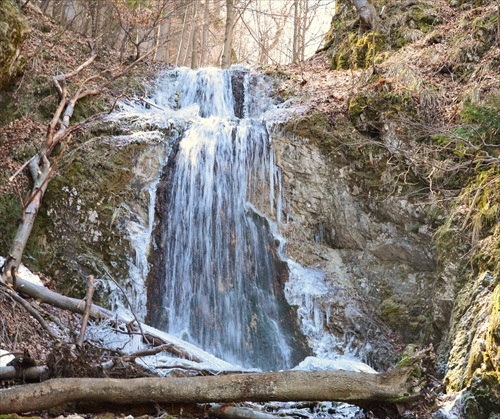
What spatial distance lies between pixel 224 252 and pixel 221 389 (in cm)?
443

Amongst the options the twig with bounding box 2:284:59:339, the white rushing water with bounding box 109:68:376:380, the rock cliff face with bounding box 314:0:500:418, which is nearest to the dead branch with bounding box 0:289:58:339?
the twig with bounding box 2:284:59:339

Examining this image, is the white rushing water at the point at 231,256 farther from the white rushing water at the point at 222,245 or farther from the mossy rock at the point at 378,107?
the mossy rock at the point at 378,107

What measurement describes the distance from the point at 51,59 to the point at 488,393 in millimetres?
9480

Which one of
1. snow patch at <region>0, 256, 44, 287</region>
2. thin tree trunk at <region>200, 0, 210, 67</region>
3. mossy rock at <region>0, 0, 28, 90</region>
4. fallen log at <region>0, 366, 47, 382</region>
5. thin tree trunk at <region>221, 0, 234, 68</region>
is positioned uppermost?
thin tree trunk at <region>200, 0, 210, 67</region>

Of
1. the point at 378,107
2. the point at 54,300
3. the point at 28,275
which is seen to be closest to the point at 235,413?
the point at 54,300

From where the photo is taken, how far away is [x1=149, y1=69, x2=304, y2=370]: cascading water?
7910 millimetres

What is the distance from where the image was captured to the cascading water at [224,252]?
7.91 m

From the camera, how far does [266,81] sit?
485 inches

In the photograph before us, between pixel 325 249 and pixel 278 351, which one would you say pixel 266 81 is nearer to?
pixel 325 249

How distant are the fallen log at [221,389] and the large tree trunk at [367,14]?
29.2 ft

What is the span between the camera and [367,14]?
38.7 ft

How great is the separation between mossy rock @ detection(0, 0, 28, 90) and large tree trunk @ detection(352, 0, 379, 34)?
671 centimetres

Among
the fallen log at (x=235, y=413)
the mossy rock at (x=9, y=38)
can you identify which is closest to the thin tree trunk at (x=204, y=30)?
the mossy rock at (x=9, y=38)

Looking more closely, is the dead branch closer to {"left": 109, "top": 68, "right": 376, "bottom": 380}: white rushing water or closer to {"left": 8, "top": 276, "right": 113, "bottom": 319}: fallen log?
{"left": 8, "top": 276, "right": 113, "bottom": 319}: fallen log
